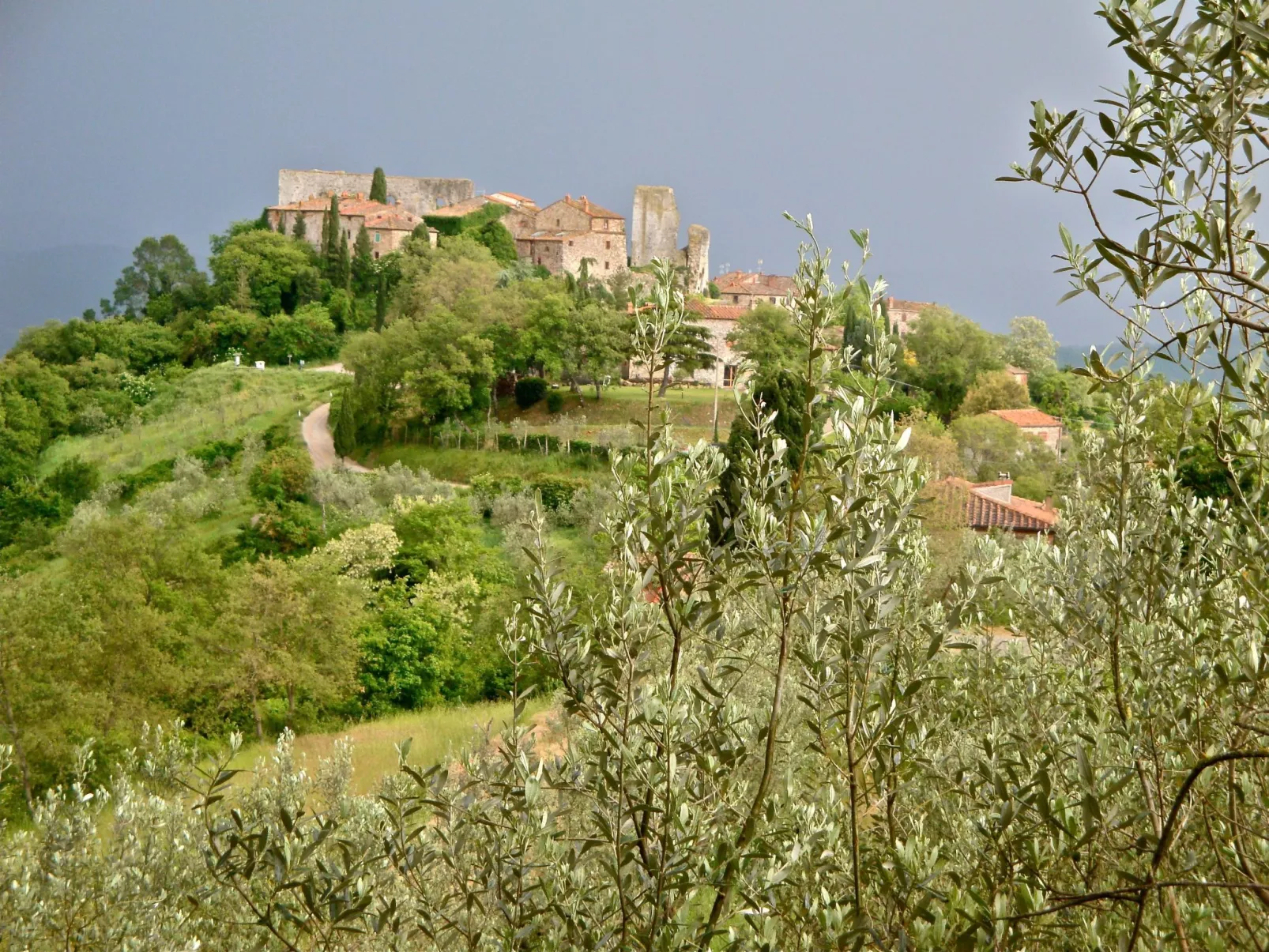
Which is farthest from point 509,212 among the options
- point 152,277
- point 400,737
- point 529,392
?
point 400,737

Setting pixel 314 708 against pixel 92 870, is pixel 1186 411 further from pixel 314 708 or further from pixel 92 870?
pixel 314 708

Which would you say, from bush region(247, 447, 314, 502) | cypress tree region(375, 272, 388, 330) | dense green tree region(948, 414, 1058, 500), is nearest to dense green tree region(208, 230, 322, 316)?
cypress tree region(375, 272, 388, 330)

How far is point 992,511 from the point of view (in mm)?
19656

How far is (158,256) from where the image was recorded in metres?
44.6

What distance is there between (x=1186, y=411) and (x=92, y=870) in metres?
3.89

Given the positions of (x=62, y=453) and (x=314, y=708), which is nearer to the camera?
(x=314, y=708)

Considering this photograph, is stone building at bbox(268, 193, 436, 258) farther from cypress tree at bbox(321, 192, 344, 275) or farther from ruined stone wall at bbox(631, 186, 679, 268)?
ruined stone wall at bbox(631, 186, 679, 268)

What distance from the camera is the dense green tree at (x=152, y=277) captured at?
43.9 meters

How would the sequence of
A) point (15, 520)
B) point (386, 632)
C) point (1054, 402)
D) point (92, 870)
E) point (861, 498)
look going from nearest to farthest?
1. point (861, 498)
2. point (92, 870)
3. point (386, 632)
4. point (15, 520)
5. point (1054, 402)

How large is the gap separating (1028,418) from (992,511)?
40.2 ft

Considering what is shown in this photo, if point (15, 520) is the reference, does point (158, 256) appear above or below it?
above

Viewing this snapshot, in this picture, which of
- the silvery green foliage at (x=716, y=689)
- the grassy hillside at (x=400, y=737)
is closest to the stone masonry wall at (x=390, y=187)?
the grassy hillside at (x=400, y=737)

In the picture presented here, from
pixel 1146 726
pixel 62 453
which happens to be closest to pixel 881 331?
pixel 1146 726

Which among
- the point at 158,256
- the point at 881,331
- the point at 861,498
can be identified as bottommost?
the point at 861,498
